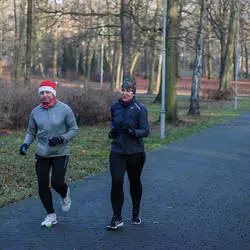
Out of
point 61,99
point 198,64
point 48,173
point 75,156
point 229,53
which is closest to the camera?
point 48,173

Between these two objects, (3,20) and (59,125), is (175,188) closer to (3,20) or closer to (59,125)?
(59,125)

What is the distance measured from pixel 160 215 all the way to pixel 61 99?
1249 cm

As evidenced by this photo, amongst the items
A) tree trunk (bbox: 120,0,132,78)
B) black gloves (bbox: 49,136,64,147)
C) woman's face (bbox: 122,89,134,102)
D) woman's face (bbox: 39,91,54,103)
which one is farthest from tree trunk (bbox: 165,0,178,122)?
black gloves (bbox: 49,136,64,147)

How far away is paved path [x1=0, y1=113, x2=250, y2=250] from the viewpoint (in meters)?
5.39

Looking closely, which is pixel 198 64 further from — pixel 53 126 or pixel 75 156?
pixel 53 126

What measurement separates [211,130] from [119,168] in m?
13.8

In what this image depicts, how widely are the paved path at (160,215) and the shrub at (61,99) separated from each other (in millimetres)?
7310

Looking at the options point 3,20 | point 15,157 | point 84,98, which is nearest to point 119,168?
point 15,157

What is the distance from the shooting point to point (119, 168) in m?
5.86

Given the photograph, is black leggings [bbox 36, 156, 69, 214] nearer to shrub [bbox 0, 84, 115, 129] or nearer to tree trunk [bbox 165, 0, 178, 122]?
shrub [bbox 0, 84, 115, 129]

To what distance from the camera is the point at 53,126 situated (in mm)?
5883

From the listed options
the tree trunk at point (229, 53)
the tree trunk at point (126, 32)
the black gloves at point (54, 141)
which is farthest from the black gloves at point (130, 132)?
the tree trunk at point (229, 53)

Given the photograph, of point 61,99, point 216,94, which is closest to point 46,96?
point 61,99

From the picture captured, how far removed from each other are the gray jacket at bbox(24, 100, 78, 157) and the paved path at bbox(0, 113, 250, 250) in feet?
2.96
